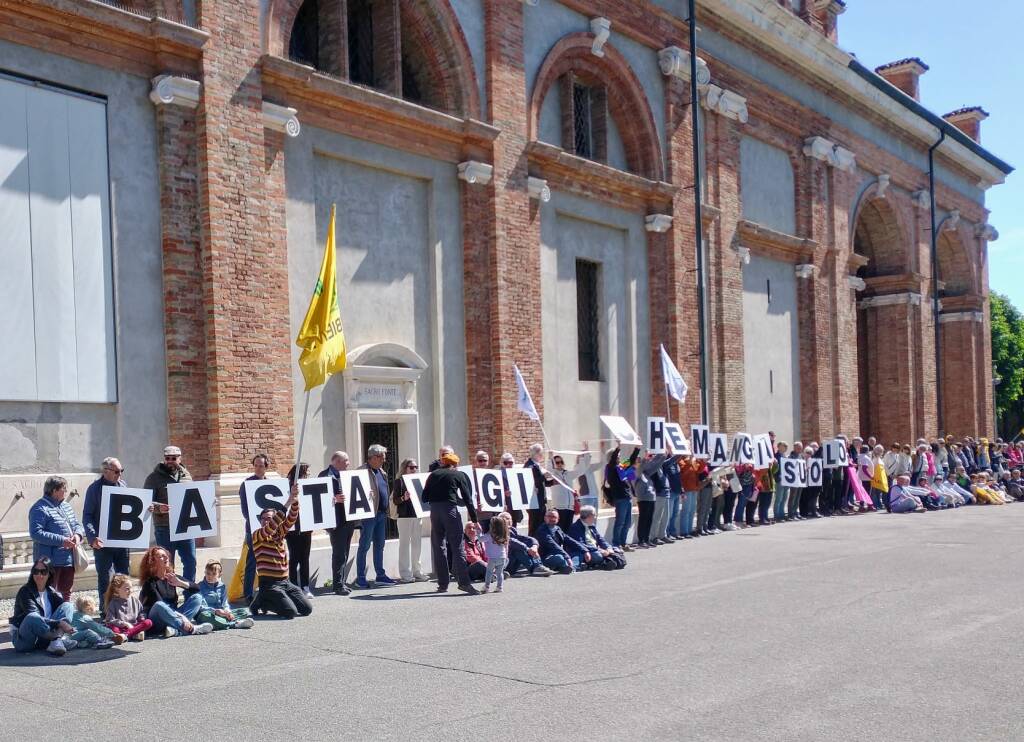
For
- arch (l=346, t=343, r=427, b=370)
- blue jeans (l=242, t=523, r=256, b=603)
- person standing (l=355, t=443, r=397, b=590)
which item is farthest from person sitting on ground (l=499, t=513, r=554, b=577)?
arch (l=346, t=343, r=427, b=370)

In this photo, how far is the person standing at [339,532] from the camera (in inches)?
516

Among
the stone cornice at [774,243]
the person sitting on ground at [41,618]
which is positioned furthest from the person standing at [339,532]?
the stone cornice at [774,243]

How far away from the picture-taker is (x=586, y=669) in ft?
26.9

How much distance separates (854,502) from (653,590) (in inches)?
562

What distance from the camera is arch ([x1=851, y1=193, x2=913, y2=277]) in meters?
35.1

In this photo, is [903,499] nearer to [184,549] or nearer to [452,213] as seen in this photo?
[452,213]

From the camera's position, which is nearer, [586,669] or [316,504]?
[586,669]

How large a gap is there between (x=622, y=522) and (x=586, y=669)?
9496mm

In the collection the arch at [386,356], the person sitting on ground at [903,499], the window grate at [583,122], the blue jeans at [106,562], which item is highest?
the window grate at [583,122]

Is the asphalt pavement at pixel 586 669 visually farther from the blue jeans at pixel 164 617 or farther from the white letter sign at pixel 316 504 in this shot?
the white letter sign at pixel 316 504

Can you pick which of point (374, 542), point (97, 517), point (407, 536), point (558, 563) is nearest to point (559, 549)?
point (558, 563)

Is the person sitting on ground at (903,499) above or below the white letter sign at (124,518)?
below

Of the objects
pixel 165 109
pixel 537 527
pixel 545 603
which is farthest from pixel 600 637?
pixel 165 109

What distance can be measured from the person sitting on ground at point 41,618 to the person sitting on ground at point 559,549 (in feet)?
22.1
